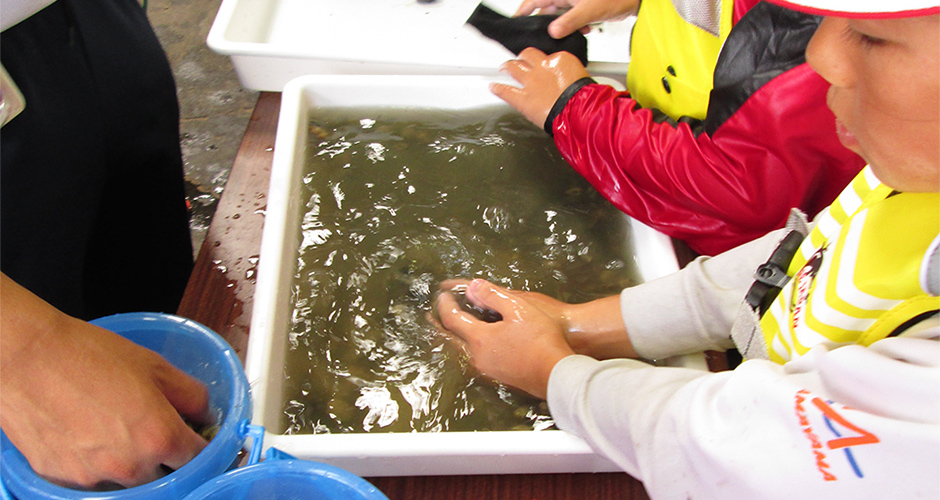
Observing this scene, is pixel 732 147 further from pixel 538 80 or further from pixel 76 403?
pixel 76 403

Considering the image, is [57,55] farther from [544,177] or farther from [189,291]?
[544,177]

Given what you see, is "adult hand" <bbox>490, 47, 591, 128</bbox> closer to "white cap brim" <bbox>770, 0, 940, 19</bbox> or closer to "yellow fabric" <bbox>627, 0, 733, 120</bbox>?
"yellow fabric" <bbox>627, 0, 733, 120</bbox>

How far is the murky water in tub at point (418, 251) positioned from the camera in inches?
27.6

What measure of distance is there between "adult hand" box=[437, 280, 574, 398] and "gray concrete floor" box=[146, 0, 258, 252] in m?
1.20

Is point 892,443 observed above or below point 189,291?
above

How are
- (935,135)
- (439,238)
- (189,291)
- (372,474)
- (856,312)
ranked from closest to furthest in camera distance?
(935,135) < (856,312) < (372,474) < (189,291) < (439,238)

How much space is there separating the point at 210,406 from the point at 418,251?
40 centimetres

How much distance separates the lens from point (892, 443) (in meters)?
0.35

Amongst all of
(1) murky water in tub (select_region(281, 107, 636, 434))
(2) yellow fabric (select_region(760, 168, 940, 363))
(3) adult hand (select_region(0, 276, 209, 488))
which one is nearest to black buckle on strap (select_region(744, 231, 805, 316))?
(2) yellow fabric (select_region(760, 168, 940, 363))

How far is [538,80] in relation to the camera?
0.96 metres

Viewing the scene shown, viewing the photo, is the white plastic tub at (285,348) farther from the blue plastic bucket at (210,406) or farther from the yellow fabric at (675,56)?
the yellow fabric at (675,56)

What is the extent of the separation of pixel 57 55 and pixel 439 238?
55 centimetres

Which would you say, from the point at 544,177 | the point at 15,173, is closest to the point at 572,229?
the point at 544,177

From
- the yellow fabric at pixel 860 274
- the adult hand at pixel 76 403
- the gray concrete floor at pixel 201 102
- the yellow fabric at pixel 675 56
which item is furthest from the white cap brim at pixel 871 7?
the gray concrete floor at pixel 201 102
